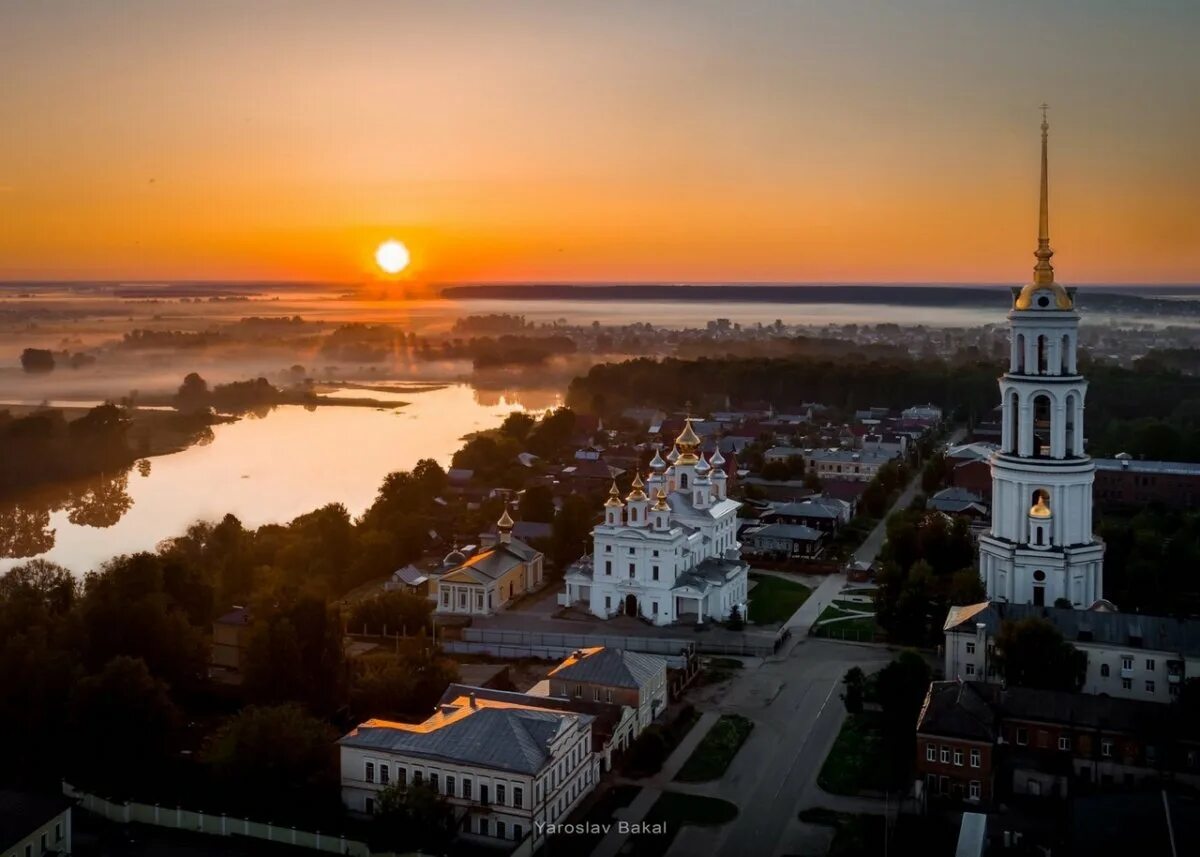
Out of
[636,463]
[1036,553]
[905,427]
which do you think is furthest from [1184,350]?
[1036,553]

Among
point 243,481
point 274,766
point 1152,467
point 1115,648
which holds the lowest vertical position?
point 243,481

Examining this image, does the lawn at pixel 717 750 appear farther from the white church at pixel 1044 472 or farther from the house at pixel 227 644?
the house at pixel 227 644

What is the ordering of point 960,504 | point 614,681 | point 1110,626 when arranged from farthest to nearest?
1. point 960,504
2. point 1110,626
3. point 614,681

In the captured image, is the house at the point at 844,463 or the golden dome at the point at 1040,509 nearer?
the golden dome at the point at 1040,509

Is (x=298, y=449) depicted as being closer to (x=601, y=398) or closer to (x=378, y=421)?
(x=378, y=421)

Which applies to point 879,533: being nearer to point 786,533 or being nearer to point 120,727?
point 786,533

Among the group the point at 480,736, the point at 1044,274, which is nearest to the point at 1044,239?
the point at 1044,274

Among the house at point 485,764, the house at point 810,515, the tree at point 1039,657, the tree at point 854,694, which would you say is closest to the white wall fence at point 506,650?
the tree at point 854,694
